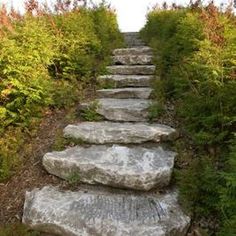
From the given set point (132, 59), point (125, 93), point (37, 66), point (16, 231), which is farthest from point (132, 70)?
point (16, 231)

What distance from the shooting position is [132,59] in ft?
29.5

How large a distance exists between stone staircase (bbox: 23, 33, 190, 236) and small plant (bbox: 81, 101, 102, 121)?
0.74ft

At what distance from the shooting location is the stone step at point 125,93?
7.11 m

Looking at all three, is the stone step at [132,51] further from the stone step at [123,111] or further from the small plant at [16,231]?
the small plant at [16,231]

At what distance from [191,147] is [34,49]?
10.5ft

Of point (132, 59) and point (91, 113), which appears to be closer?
point (91, 113)

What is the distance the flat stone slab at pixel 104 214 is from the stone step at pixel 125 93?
9.13ft

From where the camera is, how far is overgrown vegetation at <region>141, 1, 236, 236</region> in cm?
416

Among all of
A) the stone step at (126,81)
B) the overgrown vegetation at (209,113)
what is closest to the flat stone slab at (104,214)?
the overgrown vegetation at (209,113)

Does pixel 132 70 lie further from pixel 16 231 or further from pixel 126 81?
pixel 16 231

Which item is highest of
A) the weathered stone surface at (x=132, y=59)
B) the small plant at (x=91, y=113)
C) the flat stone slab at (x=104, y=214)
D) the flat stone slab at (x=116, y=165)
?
the weathered stone surface at (x=132, y=59)

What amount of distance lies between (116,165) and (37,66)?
8.72 feet

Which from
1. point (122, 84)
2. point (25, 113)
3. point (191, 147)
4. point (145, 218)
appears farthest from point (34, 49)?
point (145, 218)

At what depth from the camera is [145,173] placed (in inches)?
182
